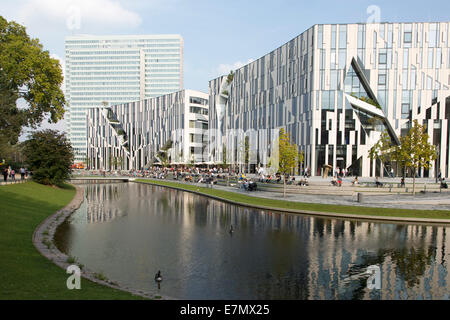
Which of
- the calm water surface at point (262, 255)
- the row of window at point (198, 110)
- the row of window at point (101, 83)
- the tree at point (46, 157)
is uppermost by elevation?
the row of window at point (101, 83)

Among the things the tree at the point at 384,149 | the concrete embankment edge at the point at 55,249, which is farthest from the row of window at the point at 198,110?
the concrete embankment edge at the point at 55,249

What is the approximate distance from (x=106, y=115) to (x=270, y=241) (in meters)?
109

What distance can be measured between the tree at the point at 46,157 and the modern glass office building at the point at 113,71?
124750mm

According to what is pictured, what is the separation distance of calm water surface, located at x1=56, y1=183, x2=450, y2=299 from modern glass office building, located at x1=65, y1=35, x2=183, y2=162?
14792cm

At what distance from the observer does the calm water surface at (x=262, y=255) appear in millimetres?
9367

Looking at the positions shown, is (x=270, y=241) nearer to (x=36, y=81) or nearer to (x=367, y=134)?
(x=36, y=81)

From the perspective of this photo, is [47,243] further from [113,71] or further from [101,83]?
[113,71]

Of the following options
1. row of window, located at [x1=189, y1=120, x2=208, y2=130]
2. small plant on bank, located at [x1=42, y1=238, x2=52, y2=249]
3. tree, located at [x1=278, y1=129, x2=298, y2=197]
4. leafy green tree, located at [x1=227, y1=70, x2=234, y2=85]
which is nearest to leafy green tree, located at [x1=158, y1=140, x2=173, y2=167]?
row of window, located at [x1=189, y1=120, x2=208, y2=130]

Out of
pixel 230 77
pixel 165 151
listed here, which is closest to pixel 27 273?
pixel 230 77

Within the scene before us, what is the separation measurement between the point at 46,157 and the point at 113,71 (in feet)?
445

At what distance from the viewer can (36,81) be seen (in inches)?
1362

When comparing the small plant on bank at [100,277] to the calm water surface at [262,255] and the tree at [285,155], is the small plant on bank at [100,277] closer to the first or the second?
the calm water surface at [262,255]

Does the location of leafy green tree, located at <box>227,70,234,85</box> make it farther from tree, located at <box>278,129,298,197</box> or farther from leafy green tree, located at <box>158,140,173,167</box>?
tree, located at <box>278,129,298,197</box>
